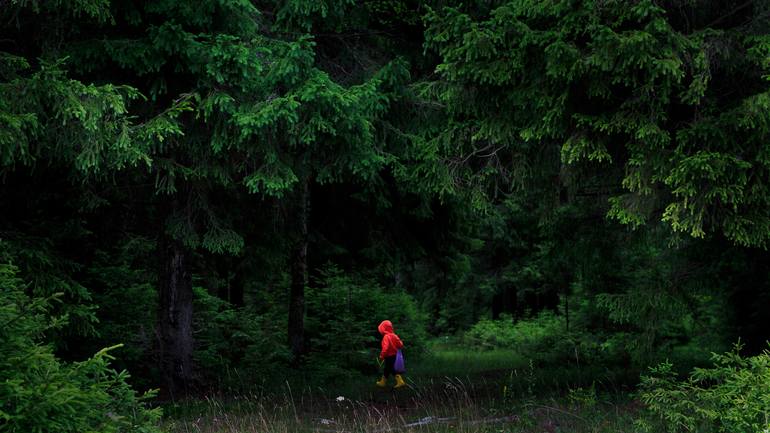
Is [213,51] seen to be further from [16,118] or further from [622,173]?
[622,173]

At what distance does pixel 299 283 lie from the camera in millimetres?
16172

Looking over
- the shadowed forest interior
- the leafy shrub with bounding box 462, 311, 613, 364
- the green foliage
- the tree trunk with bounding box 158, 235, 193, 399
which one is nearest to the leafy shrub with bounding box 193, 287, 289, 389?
the shadowed forest interior

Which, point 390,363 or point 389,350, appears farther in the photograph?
point 390,363

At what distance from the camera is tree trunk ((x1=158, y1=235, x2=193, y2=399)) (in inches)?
469

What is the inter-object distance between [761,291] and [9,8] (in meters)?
11.7

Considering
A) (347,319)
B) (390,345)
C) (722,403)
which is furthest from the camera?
(347,319)

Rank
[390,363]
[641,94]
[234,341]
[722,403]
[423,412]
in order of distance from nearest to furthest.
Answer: [722,403], [641,94], [423,412], [390,363], [234,341]

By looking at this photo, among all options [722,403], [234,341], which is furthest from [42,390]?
[234,341]

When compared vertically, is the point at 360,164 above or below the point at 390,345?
above

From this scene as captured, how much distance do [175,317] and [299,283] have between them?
4.50 metres

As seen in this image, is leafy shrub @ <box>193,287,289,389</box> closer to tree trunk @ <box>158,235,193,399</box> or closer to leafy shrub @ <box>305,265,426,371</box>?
leafy shrub @ <box>305,265,426,371</box>

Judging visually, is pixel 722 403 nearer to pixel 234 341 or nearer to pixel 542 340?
pixel 234 341

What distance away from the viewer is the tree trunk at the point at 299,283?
1540 centimetres

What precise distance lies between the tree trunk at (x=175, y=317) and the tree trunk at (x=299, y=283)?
11.7 feet
